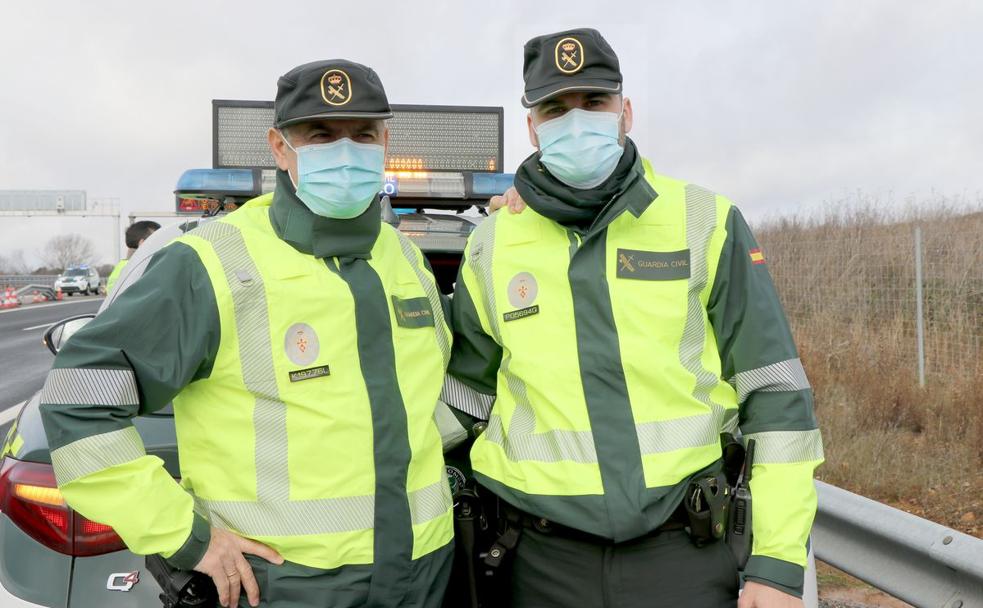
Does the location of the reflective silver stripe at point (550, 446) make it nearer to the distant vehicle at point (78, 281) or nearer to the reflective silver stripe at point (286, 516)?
the reflective silver stripe at point (286, 516)

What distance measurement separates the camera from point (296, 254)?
228 centimetres

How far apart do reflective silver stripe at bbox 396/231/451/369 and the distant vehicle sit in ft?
157

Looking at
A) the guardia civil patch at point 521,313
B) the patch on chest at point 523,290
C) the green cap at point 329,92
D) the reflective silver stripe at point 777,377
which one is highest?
the green cap at point 329,92

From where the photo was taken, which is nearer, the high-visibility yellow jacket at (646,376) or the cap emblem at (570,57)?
the high-visibility yellow jacket at (646,376)

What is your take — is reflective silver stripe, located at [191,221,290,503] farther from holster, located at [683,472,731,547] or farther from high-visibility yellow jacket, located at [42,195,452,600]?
holster, located at [683,472,731,547]

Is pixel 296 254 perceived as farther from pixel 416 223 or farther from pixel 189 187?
pixel 189 187

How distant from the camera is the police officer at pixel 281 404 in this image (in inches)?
77.9

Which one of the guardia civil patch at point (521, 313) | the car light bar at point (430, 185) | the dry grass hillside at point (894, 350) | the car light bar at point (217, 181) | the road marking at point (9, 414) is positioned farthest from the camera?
the road marking at point (9, 414)

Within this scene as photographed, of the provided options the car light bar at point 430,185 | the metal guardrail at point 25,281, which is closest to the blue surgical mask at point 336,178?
the car light bar at point 430,185

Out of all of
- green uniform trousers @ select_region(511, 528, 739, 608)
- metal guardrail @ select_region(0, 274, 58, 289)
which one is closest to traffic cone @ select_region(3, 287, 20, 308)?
metal guardrail @ select_region(0, 274, 58, 289)

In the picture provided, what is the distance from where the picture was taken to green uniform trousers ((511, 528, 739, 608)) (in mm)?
2238

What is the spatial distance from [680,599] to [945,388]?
6983 millimetres

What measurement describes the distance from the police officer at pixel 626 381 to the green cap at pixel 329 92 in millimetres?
531

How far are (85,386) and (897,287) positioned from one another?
10.1 m
